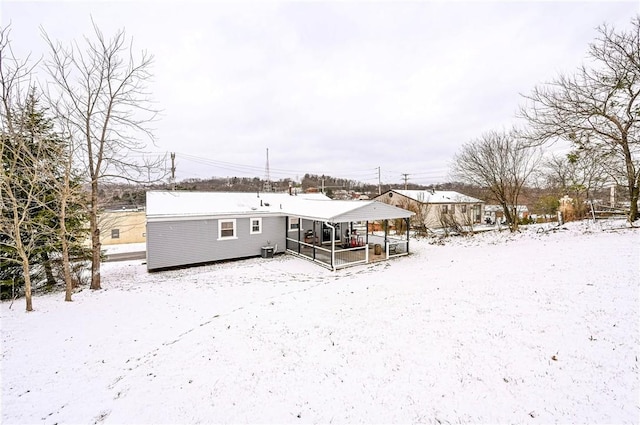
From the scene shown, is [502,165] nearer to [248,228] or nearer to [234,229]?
[248,228]

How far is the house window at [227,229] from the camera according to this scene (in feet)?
49.1

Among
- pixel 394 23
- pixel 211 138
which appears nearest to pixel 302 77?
pixel 394 23

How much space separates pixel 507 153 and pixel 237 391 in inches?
871

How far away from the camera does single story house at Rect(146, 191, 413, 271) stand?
532 inches

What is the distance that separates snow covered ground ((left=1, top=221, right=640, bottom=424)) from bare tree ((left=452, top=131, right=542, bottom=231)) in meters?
11.2

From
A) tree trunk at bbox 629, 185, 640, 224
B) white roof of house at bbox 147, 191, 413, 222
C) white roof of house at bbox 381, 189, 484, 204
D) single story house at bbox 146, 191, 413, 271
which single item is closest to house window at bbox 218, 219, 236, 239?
single story house at bbox 146, 191, 413, 271

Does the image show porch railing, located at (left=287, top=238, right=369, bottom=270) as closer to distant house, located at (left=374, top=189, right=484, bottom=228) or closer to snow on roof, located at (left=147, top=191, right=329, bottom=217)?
snow on roof, located at (left=147, top=191, right=329, bottom=217)

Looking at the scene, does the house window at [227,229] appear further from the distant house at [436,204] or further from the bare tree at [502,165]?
the distant house at [436,204]

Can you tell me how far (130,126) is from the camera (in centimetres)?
1138

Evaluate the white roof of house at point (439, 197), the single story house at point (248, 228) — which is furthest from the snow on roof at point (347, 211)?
the white roof of house at point (439, 197)

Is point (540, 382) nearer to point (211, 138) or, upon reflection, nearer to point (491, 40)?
point (491, 40)

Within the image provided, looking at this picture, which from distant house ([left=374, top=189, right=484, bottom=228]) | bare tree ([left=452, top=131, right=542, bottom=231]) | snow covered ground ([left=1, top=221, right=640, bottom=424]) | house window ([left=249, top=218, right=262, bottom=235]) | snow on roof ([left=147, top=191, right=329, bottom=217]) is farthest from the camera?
distant house ([left=374, top=189, right=484, bottom=228])

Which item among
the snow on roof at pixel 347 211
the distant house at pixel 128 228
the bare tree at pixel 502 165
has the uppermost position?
the bare tree at pixel 502 165

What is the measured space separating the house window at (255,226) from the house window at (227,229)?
104 cm
